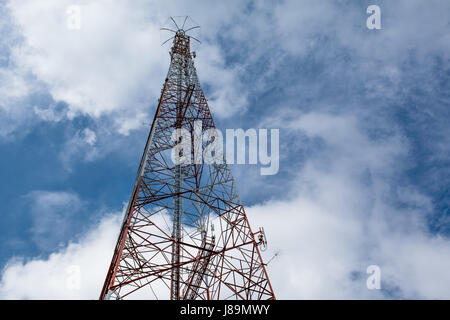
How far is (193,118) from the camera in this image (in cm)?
2561

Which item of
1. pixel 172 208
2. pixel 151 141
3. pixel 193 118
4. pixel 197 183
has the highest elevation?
pixel 193 118

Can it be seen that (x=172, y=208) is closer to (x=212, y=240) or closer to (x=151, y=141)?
(x=212, y=240)

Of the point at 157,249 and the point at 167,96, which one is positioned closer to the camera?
the point at 157,249

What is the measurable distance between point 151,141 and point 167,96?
609 cm
